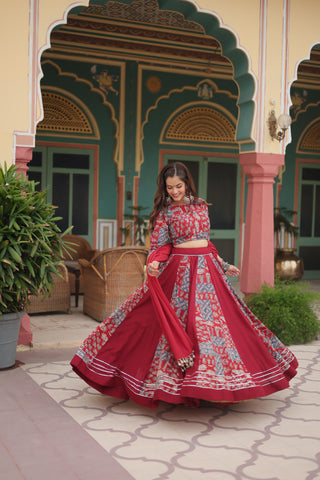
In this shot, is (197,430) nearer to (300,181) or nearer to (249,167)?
(249,167)

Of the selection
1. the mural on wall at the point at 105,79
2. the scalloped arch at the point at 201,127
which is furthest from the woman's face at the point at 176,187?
the scalloped arch at the point at 201,127

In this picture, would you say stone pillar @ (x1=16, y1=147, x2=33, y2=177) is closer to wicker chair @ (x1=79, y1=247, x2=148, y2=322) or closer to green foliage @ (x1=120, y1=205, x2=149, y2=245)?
wicker chair @ (x1=79, y1=247, x2=148, y2=322)

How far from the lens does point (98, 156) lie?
8.68 meters

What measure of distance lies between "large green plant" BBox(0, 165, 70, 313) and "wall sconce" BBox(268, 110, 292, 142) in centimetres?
260

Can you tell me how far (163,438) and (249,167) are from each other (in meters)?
3.55

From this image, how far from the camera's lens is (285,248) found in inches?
368

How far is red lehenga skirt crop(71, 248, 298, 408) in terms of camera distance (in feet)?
11.2

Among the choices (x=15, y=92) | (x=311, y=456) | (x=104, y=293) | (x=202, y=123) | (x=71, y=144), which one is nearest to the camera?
(x=311, y=456)

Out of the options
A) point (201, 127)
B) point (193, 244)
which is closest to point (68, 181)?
point (201, 127)

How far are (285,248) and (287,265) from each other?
0.93 feet

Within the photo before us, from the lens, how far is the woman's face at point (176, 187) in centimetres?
377

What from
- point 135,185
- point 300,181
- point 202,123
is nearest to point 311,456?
point 135,185

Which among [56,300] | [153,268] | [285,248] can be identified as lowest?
[56,300]

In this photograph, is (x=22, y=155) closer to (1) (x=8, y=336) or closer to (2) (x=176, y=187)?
(1) (x=8, y=336)
